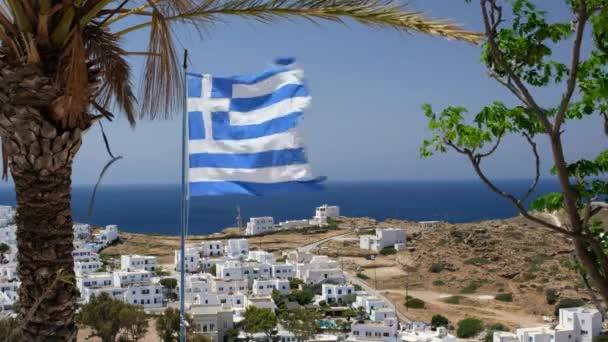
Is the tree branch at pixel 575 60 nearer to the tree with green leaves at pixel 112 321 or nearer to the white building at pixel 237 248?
the tree with green leaves at pixel 112 321

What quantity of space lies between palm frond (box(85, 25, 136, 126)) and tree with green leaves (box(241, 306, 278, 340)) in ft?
81.6

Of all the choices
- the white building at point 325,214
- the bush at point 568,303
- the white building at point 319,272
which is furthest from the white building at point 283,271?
the white building at point 325,214

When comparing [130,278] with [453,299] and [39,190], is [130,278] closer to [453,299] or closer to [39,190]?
[453,299]

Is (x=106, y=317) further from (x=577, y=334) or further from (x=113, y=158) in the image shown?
(x=113, y=158)

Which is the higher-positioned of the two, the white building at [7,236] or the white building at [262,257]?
the white building at [7,236]

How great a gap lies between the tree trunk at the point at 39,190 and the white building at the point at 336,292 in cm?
3383

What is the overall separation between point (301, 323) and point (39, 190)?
2657cm

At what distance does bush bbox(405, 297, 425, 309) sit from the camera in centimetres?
3622

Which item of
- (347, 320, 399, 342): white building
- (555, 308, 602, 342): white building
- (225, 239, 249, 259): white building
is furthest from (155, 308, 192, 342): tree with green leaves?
(225, 239, 249, 259): white building

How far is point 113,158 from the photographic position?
4.35 m

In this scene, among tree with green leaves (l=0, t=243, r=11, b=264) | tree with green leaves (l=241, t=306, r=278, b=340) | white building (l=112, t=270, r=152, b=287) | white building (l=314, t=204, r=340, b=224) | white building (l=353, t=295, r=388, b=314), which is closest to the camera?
tree with green leaves (l=241, t=306, r=278, b=340)

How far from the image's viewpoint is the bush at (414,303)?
36.2 meters

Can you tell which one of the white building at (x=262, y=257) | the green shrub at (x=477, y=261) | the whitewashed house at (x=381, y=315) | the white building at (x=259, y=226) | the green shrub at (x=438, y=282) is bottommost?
the whitewashed house at (x=381, y=315)

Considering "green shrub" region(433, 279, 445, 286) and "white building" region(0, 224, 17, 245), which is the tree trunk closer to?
"green shrub" region(433, 279, 445, 286)
